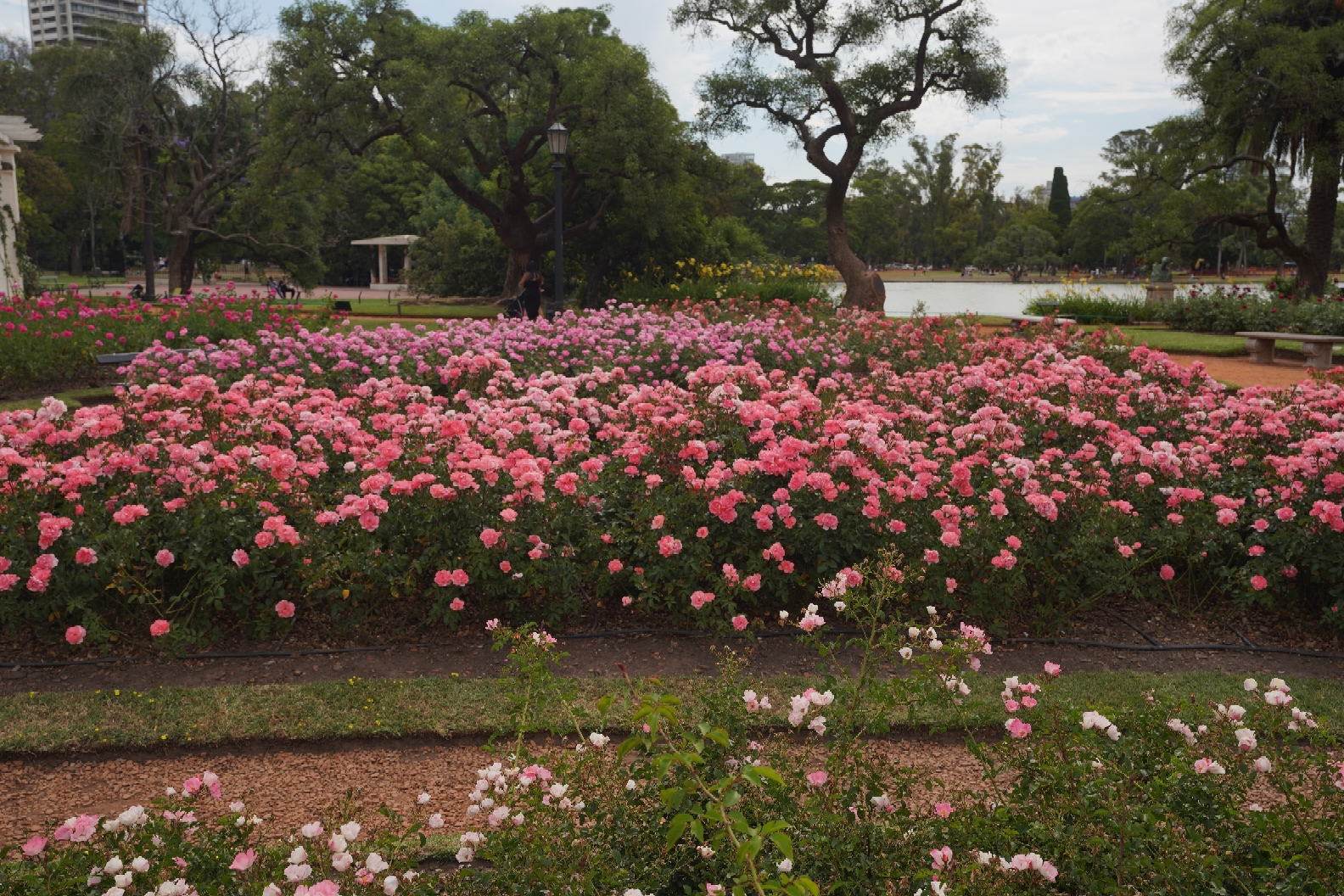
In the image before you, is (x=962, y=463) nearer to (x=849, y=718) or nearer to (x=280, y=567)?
(x=849, y=718)

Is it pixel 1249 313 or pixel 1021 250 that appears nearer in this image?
pixel 1249 313

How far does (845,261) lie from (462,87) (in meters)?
9.18

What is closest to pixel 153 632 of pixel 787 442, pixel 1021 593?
pixel 787 442

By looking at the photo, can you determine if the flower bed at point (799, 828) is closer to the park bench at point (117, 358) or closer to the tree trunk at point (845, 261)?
the park bench at point (117, 358)

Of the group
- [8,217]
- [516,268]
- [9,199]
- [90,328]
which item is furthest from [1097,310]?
[9,199]

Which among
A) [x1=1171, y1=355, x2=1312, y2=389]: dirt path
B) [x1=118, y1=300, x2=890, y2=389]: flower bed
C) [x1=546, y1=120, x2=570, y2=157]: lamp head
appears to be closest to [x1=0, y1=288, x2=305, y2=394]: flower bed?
[x1=118, y1=300, x2=890, y2=389]: flower bed

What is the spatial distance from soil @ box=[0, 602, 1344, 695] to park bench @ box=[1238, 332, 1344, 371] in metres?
10.1

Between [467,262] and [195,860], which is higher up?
[467,262]

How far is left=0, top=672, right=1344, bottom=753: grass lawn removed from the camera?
3398 millimetres

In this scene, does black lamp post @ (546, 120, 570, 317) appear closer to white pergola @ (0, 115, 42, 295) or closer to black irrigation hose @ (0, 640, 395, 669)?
white pergola @ (0, 115, 42, 295)

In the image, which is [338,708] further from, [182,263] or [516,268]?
[182,263]

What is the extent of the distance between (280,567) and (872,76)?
19.8 m

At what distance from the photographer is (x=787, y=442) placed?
426 cm

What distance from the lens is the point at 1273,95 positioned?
69.5 ft
